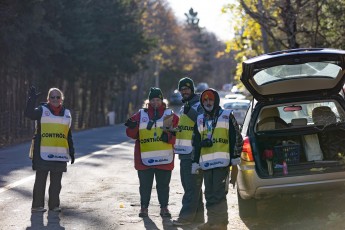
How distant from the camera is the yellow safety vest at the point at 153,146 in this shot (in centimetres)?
959

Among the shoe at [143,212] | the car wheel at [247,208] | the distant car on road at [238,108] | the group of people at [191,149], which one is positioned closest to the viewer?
the group of people at [191,149]

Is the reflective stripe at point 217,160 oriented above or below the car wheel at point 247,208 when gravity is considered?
above

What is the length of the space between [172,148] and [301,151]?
69.9 inches

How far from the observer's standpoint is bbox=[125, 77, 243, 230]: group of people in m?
8.18

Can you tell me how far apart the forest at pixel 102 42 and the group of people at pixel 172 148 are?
9.96m

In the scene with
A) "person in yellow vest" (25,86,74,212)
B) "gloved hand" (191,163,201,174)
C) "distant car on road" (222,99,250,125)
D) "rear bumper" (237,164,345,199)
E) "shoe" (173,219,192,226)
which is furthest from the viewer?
"distant car on road" (222,99,250,125)

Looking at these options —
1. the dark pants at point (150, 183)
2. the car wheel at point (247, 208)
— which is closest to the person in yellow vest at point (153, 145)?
the dark pants at point (150, 183)

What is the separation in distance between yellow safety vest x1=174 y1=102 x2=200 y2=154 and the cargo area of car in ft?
2.94

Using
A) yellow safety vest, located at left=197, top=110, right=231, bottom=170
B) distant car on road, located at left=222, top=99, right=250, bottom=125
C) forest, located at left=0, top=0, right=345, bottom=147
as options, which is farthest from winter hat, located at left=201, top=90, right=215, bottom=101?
distant car on road, located at left=222, top=99, right=250, bottom=125

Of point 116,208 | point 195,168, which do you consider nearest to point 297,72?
point 195,168

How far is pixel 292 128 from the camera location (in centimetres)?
948

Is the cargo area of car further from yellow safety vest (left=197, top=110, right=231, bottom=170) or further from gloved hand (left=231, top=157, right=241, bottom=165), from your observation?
yellow safety vest (left=197, top=110, right=231, bottom=170)

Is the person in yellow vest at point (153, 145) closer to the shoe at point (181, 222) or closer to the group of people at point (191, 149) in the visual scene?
the group of people at point (191, 149)

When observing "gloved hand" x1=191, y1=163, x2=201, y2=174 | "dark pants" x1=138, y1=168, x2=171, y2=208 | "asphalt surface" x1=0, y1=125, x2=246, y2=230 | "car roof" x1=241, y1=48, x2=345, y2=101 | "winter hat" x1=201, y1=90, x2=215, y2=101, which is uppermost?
"car roof" x1=241, y1=48, x2=345, y2=101
